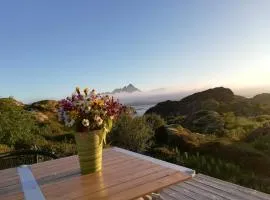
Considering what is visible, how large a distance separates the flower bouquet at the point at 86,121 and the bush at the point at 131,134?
493 centimetres

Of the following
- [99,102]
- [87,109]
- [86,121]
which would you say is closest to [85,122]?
[86,121]

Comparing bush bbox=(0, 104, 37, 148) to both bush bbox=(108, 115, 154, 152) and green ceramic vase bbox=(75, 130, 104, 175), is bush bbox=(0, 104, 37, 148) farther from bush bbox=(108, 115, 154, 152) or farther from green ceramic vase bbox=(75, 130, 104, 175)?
green ceramic vase bbox=(75, 130, 104, 175)

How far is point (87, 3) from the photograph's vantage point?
971 centimetres

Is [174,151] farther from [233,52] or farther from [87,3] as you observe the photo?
[233,52]

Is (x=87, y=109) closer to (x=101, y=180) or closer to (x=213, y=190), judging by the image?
(x=101, y=180)

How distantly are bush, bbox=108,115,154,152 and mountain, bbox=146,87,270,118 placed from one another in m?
14.3

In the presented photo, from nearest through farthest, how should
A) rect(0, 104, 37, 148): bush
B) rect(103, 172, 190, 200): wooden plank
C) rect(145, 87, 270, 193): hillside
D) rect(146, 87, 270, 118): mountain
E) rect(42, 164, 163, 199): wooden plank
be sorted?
rect(103, 172, 190, 200): wooden plank < rect(42, 164, 163, 199): wooden plank < rect(145, 87, 270, 193): hillside < rect(0, 104, 37, 148): bush < rect(146, 87, 270, 118): mountain

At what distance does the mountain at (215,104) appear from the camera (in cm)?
2222

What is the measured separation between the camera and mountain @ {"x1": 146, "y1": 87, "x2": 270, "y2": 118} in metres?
22.2

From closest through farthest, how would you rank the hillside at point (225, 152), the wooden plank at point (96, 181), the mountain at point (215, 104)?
the wooden plank at point (96, 181)
the hillside at point (225, 152)
the mountain at point (215, 104)

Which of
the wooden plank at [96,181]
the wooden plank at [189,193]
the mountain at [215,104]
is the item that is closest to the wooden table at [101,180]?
the wooden plank at [96,181]

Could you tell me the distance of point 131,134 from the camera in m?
8.03

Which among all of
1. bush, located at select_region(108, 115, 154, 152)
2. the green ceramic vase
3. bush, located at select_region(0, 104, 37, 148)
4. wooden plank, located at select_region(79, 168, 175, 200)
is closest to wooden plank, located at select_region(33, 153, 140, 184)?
the green ceramic vase

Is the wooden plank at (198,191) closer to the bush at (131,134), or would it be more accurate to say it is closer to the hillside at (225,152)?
the hillside at (225,152)
